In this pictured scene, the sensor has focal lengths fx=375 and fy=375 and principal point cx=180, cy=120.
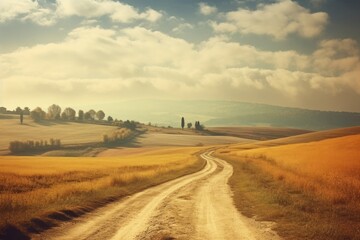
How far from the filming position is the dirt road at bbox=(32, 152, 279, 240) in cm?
1586

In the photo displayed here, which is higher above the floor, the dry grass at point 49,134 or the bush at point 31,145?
the dry grass at point 49,134

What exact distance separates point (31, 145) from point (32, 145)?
54cm

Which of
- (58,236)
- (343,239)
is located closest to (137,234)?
(58,236)

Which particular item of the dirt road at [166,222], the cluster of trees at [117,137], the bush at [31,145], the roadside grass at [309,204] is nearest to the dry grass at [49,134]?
the cluster of trees at [117,137]

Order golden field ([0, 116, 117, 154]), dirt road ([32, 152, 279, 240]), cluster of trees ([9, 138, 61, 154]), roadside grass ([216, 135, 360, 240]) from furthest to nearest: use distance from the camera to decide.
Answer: golden field ([0, 116, 117, 154]) → cluster of trees ([9, 138, 61, 154]) → roadside grass ([216, 135, 360, 240]) → dirt road ([32, 152, 279, 240])

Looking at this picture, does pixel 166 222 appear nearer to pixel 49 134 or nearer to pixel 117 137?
pixel 117 137

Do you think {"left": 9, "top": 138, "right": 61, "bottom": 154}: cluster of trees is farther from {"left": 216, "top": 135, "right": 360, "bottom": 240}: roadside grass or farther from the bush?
{"left": 216, "top": 135, "right": 360, "bottom": 240}: roadside grass

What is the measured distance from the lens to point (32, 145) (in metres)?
147

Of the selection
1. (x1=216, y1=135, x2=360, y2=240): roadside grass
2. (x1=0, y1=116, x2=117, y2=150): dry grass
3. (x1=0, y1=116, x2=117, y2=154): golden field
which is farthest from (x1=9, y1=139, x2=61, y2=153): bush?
(x1=216, y1=135, x2=360, y2=240): roadside grass

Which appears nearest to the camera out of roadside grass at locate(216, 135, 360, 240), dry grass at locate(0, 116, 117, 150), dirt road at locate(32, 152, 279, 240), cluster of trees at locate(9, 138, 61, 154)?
dirt road at locate(32, 152, 279, 240)

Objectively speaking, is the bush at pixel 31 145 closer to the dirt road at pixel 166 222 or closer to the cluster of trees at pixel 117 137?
the cluster of trees at pixel 117 137

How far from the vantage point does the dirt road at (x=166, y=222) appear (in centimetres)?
1586

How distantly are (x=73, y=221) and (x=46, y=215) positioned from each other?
1.39 metres

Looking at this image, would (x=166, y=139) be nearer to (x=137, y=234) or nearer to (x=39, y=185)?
(x=39, y=185)
